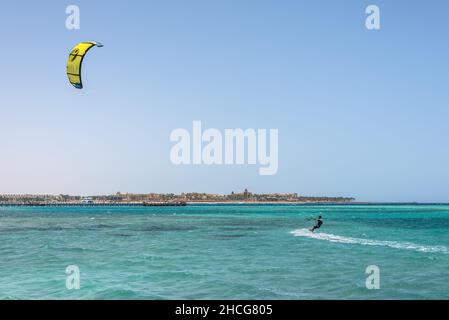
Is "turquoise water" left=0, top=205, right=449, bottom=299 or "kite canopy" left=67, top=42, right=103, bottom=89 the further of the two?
"kite canopy" left=67, top=42, right=103, bottom=89

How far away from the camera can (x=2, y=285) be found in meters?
17.3

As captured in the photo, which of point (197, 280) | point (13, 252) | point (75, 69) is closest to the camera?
point (75, 69)
